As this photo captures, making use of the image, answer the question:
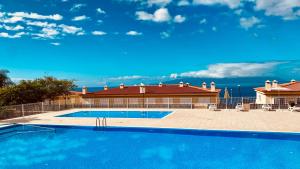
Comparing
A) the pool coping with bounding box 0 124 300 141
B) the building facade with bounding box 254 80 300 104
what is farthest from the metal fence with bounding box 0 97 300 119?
the pool coping with bounding box 0 124 300 141

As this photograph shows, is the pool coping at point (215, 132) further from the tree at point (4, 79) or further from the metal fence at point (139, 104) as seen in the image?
the tree at point (4, 79)

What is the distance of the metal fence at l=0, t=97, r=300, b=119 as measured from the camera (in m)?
21.2

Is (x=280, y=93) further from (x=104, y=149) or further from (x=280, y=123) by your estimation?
(x=104, y=149)

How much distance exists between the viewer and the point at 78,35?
58062 millimetres

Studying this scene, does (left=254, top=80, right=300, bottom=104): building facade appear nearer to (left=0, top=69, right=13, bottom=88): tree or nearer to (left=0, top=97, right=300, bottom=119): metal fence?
(left=0, top=97, right=300, bottom=119): metal fence

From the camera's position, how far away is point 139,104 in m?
25.8

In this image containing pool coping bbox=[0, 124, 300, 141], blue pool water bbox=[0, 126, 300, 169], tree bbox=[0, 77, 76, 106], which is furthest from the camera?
tree bbox=[0, 77, 76, 106]

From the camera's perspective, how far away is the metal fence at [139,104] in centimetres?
2122

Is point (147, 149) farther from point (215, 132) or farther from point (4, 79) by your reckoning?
point (4, 79)

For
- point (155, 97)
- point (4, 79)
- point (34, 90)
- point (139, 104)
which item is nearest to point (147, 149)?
point (139, 104)

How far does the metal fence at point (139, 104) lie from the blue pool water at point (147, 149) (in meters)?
5.22

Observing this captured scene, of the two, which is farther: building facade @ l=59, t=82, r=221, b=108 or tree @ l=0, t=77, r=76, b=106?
building facade @ l=59, t=82, r=221, b=108

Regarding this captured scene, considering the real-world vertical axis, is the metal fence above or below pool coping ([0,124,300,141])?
above

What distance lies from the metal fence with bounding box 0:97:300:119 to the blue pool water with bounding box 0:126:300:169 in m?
5.22
